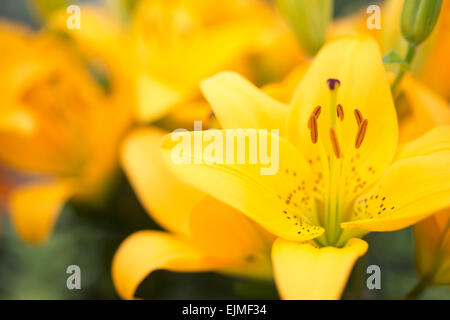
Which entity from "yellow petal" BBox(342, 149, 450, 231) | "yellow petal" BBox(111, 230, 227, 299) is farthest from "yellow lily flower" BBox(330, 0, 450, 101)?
"yellow petal" BBox(111, 230, 227, 299)

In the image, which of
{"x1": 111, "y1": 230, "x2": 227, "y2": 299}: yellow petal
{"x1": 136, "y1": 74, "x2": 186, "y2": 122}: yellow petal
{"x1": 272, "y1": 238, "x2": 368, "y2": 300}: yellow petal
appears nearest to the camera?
{"x1": 272, "y1": 238, "x2": 368, "y2": 300}: yellow petal

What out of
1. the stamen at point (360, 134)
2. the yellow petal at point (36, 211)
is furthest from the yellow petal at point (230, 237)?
the yellow petal at point (36, 211)

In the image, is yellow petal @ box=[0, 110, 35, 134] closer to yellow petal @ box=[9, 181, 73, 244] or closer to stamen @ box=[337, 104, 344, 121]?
yellow petal @ box=[9, 181, 73, 244]

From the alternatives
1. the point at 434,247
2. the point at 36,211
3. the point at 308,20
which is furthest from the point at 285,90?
the point at 36,211

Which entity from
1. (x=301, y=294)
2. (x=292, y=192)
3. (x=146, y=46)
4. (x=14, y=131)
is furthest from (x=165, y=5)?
(x=301, y=294)

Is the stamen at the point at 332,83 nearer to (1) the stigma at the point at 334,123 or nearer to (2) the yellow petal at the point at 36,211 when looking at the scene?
(1) the stigma at the point at 334,123

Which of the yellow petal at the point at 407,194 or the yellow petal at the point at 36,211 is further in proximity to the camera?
the yellow petal at the point at 36,211

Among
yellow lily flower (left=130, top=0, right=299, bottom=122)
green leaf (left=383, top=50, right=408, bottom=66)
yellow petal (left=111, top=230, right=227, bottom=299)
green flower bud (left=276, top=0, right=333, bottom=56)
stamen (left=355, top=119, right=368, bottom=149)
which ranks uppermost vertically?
yellow lily flower (left=130, top=0, right=299, bottom=122)
